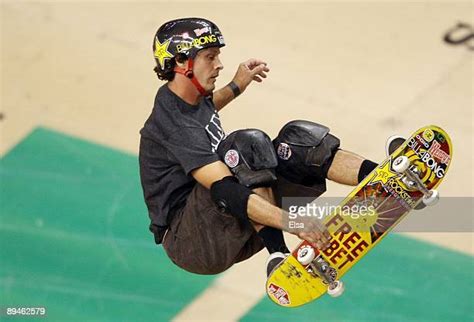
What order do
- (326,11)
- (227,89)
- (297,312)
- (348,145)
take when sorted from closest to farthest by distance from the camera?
(227,89), (297,312), (348,145), (326,11)

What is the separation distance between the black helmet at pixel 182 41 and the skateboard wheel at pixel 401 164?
1336 mm

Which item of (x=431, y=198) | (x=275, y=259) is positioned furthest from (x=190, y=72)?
(x=431, y=198)

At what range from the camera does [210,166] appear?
23.5 ft

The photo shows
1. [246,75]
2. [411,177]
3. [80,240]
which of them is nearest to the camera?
[411,177]

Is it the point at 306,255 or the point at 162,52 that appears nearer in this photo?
the point at 306,255

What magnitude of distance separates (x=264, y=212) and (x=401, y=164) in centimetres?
87

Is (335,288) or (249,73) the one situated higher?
(249,73)

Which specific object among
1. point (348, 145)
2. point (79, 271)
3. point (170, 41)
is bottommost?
point (79, 271)

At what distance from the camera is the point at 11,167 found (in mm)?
10977

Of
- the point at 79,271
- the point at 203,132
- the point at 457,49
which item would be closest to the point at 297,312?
the point at 79,271

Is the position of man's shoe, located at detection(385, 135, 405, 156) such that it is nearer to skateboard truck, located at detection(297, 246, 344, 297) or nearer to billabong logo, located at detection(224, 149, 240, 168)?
skateboard truck, located at detection(297, 246, 344, 297)

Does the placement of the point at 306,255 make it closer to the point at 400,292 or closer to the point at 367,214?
the point at 367,214

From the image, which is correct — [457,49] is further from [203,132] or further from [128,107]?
[203,132]

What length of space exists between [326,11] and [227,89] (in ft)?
14.9
